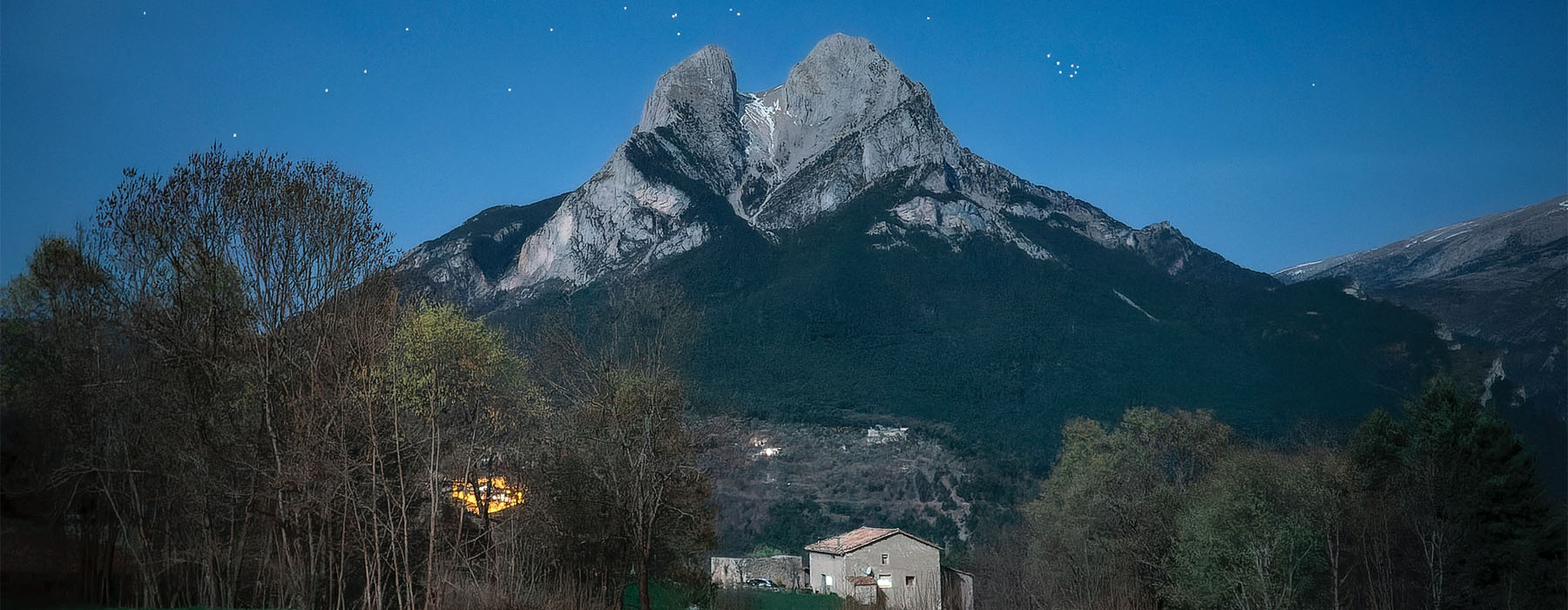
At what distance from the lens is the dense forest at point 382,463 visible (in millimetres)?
16859

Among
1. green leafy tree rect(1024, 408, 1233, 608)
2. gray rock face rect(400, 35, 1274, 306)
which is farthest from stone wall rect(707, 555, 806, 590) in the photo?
gray rock face rect(400, 35, 1274, 306)

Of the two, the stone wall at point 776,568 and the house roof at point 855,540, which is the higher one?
the house roof at point 855,540

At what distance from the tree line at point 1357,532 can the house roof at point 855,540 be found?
1115 centimetres

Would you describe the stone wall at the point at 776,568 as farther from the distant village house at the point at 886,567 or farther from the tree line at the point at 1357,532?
the tree line at the point at 1357,532

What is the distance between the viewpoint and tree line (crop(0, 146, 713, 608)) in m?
16.5

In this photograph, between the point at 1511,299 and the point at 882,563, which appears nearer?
the point at 882,563

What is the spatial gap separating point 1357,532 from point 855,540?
78.7 ft

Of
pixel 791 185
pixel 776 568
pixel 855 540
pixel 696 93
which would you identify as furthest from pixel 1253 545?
pixel 696 93

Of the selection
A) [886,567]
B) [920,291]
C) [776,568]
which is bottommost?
[776,568]

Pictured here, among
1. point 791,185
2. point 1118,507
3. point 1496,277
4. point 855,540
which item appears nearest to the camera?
point 1118,507

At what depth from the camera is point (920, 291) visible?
86000 mm

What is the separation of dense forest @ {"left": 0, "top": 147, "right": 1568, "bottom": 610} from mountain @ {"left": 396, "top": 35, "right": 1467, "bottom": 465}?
37.1 m

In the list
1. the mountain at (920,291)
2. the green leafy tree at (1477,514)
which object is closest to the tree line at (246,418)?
the green leafy tree at (1477,514)

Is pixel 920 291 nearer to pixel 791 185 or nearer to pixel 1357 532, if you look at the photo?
pixel 791 185
